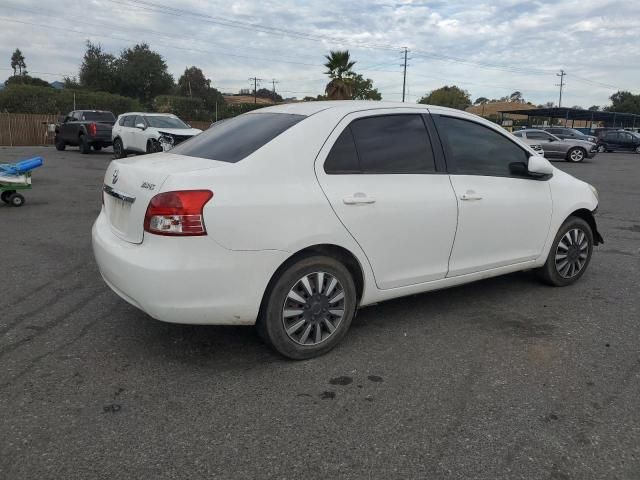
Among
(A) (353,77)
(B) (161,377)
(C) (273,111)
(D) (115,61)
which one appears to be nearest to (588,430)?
(B) (161,377)

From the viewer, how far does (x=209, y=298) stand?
314 cm

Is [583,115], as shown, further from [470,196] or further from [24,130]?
[470,196]

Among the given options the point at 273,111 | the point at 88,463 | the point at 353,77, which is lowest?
the point at 88,463

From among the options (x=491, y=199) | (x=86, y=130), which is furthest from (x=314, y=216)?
(x=86, y=130)

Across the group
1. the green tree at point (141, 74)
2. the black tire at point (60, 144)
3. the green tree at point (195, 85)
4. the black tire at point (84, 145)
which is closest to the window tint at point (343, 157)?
the black tire at point (84, 145)

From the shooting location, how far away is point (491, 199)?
4.24 meters

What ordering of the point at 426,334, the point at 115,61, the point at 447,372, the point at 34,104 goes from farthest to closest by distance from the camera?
the point at 115,61, the point at 34,104, the point at 426,334, the point at 447,372

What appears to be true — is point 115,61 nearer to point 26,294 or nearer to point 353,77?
point 353,77

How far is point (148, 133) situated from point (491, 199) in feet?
48.4

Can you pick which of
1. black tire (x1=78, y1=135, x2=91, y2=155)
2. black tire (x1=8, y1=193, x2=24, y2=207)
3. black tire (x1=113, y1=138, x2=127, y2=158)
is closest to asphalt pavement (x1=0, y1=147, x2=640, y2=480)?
black tire (x1=8, y1=193, x2=24, y2=207)

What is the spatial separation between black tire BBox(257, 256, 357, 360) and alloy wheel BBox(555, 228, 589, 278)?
238cm

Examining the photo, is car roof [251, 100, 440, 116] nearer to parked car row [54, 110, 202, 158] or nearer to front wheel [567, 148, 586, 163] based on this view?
parked car row [54, 110, 202, 158]

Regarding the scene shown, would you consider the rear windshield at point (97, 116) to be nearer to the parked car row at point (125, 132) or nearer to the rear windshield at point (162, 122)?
the parked car row at point (125, 132)

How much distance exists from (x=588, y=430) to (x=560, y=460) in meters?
0.35
